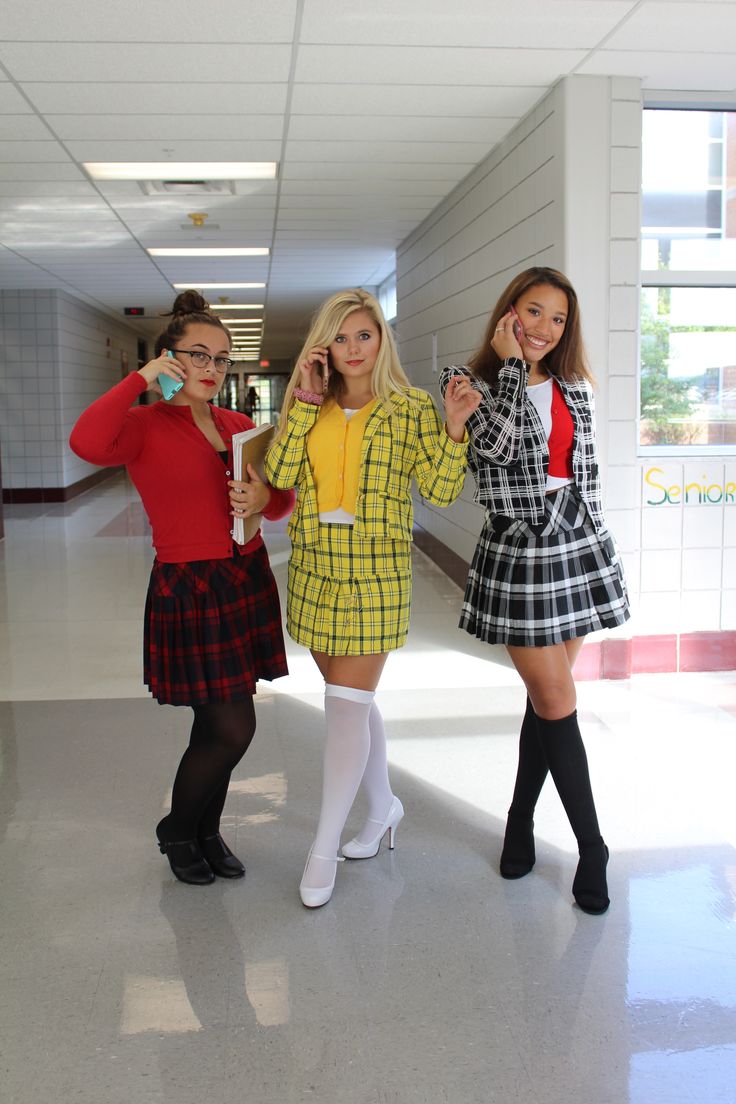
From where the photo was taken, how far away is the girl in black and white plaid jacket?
7.29ft

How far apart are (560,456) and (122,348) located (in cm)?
1545

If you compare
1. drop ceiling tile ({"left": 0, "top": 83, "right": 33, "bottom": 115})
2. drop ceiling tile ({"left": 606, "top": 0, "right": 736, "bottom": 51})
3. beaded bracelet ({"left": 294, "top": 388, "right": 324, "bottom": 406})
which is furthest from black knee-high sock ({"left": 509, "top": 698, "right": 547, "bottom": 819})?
drop ceiling tile ({"left": 0, "top": 83, "right": 33, "bottom": 115})

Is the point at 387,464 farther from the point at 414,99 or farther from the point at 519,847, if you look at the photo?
the point at 414,99

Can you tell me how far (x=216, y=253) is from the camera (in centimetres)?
844

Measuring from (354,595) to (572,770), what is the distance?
654mm

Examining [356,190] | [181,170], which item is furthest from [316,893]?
[356,190]

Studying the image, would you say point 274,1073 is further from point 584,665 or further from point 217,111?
point 217,111

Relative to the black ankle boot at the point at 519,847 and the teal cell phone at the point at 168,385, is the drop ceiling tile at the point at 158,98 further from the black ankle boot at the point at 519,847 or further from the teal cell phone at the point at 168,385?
the black ankle boot at the point at 519,847

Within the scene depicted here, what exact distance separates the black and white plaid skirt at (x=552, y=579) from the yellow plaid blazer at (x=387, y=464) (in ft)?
0.63

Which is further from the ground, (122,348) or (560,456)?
(122,348)

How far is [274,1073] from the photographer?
1723 millimetres

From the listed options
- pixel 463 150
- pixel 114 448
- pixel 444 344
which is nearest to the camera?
pixel 114 448

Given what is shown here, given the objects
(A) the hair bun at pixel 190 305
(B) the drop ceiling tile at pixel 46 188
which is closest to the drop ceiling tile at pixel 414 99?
(B) the drop ceiling tile at pixel 46 188

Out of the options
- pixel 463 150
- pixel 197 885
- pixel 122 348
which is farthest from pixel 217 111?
pixel 122 348
